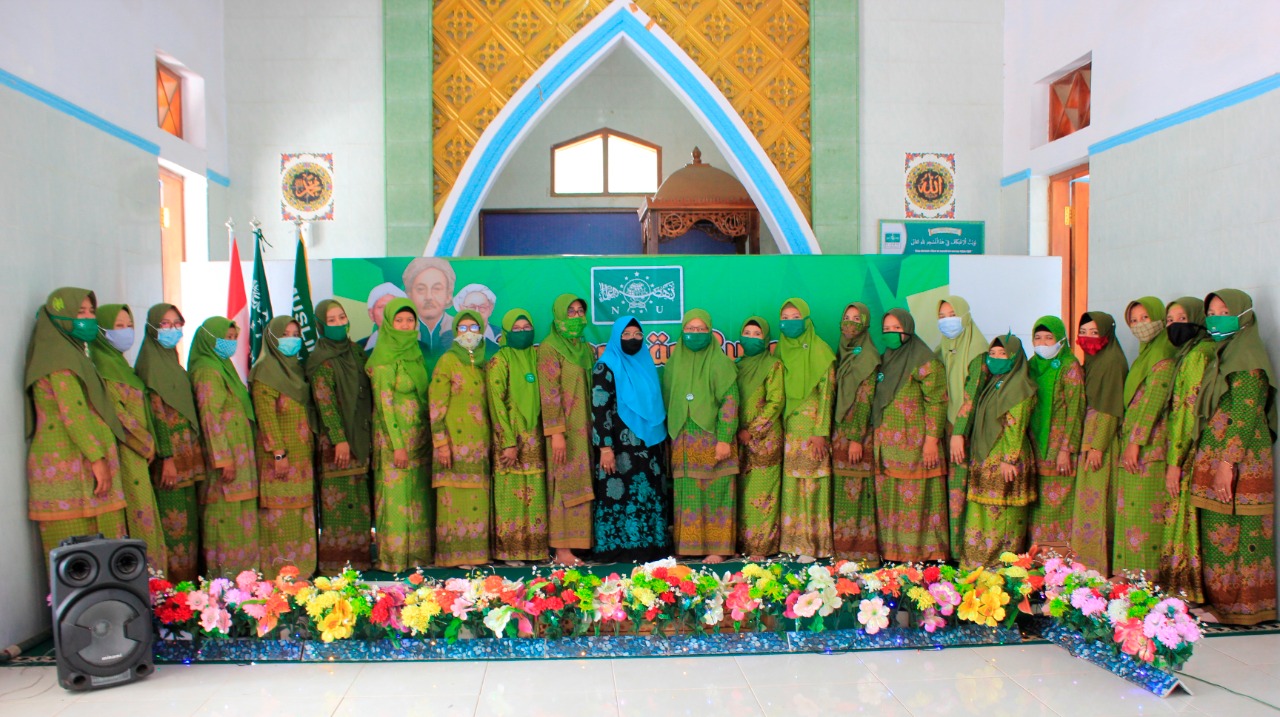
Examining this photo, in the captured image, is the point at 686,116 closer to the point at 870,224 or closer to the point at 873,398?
the point at 870,224

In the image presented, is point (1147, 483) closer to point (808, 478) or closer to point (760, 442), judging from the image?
point (808, 478)

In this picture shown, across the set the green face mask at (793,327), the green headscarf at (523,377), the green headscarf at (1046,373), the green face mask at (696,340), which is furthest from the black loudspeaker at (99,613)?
the green headscarf at (1046,373)

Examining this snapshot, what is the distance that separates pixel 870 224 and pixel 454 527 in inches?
138

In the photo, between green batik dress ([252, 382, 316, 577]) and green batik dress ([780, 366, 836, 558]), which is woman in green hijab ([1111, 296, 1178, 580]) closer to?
green batik dress ([780, 366, 836, 558])

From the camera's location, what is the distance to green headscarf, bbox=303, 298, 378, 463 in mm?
4605

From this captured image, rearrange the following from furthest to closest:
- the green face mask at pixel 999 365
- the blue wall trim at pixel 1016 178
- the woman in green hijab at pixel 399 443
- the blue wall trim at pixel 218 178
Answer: the blue wall trim at pixel 1016 178, the blue wall trim at pixel 218 178, the woman in green hijab at pixel 399 443, the green face mask at pixel 999 365

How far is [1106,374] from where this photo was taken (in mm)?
4297

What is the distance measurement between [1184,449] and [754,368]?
195cm

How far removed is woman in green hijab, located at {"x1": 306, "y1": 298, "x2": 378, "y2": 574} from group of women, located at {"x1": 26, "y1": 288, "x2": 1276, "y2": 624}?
0.01 metres

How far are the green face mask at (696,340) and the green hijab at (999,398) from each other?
4.41 feet

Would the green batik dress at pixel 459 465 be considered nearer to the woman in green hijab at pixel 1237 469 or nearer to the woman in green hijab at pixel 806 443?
the woman in green hijab at pixel 806 443

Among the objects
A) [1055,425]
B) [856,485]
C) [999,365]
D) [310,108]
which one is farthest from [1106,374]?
[310,108]

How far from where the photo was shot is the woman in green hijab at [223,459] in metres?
4.15

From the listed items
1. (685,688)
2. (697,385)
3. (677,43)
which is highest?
(677,43)
